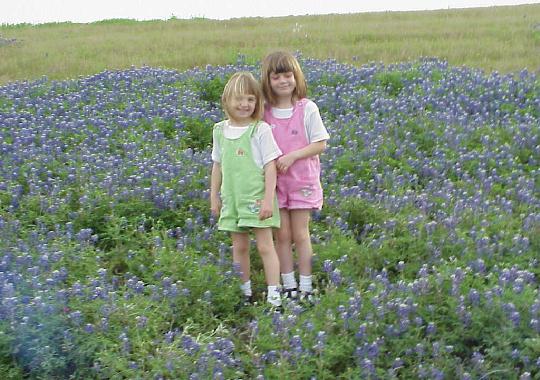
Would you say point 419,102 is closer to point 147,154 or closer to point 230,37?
point 147,154

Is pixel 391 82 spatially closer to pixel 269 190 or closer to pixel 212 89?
pixel 212 89

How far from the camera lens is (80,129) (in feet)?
25.0

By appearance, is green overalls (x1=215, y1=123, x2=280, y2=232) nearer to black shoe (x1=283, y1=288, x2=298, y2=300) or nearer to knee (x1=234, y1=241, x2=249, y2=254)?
knee (x1=234, y1=241, x2=249, y2=254)

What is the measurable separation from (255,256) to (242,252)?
0.48 m

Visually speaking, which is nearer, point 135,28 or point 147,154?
point 147,154

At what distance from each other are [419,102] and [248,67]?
290 centimetres

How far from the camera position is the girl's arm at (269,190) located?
15.6 feet

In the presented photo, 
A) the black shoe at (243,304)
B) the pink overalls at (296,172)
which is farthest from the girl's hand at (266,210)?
the black shoe at (243,304)

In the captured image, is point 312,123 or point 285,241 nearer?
point 312,123

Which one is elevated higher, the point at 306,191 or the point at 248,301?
the point at 306,191

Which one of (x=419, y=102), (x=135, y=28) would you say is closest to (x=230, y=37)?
(x=135, y=28)

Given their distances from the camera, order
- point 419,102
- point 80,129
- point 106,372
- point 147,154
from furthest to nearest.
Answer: point 419,102 < point 80,129 < point 147,154 < point 106,372

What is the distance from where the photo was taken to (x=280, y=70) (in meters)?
4.90

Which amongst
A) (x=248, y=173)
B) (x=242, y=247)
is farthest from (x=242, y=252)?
(x=248, y=173)
